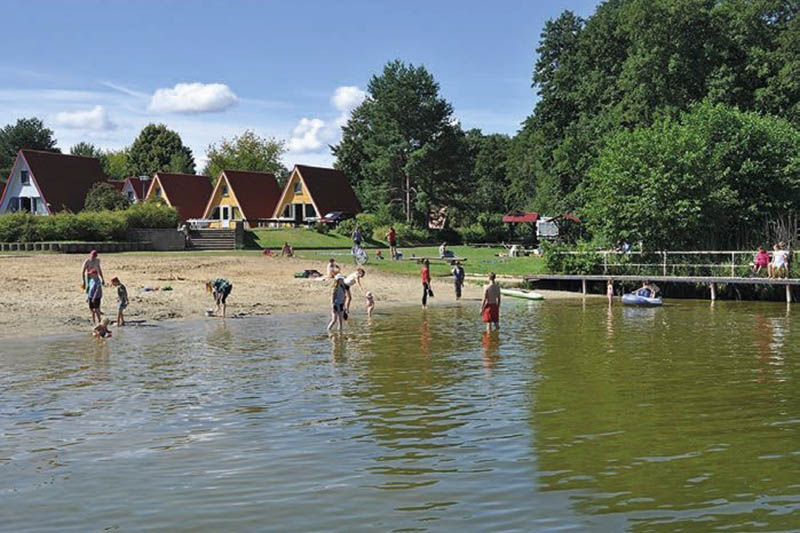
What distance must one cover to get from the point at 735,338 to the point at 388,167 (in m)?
57.2

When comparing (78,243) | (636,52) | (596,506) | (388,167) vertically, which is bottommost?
(596,506)

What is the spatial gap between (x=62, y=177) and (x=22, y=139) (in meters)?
52.9

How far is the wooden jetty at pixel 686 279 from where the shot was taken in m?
36.2

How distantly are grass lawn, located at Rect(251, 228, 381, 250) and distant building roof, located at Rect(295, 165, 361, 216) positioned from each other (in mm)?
15396

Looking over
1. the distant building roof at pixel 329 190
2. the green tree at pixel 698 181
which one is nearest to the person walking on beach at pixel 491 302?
the green tree at pixel 698 181

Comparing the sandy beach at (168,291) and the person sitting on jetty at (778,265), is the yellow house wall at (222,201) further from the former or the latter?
the person sitting on jetty at (778,265)

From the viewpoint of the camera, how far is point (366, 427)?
492 inches

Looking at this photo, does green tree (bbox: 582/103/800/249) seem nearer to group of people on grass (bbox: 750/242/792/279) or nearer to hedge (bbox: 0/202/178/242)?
group of people on grass (bbox: 750/242/792/279)

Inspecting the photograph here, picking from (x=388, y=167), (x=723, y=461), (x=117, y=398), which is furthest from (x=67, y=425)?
(x=388, y=167)

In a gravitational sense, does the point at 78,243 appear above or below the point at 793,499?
above

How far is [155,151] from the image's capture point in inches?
4466

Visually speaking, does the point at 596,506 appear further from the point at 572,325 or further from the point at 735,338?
the point at 572,325

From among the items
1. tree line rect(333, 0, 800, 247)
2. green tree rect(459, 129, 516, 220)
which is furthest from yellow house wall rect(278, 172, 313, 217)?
green tree rect(459, 129, 516, 220)

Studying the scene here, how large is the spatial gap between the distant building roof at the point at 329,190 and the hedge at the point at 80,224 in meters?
29.8
